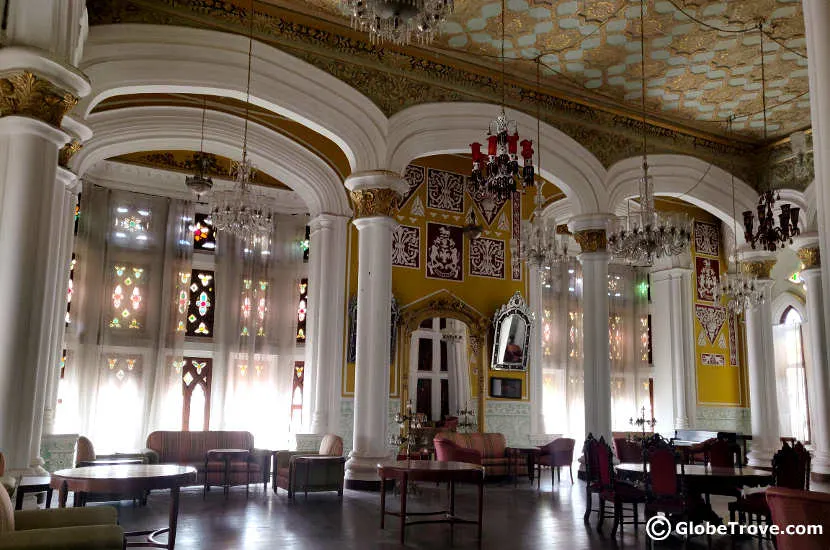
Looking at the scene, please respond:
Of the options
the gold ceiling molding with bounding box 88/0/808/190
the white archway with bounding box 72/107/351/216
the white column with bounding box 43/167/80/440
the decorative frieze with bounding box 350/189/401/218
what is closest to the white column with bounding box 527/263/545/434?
the gold ceiling molding with bounding box 88/0/808/190

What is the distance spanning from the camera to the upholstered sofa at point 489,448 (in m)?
12.2

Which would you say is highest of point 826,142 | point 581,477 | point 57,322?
point 826,142

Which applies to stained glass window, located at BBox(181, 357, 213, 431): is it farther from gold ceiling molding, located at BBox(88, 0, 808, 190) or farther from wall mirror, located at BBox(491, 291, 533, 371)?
gold ceiling molding, located at BBox(88, 0, 808, 190)

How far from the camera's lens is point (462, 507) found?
8930mm

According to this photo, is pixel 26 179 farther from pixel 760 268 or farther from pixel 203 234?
pixel 760 268

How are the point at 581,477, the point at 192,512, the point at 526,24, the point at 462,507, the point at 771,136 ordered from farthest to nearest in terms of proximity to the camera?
1. the point at 771,136
2. the point at 581,477
3. the point at 526,24
4. the point at 462,507
5. the point at 192,512

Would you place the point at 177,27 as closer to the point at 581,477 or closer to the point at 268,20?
the point at 268,20

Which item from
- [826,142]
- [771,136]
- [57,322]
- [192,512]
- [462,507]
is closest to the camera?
[826,142]

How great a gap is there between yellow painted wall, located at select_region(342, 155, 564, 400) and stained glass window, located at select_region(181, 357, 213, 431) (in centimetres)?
330

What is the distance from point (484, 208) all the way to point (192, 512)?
823 centimetres

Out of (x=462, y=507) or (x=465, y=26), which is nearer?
(x=462, y=507)

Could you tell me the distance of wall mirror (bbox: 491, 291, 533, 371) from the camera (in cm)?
1358

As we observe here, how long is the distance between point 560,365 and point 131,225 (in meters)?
8.98

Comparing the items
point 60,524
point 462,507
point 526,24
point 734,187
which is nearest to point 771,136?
point 734,187
